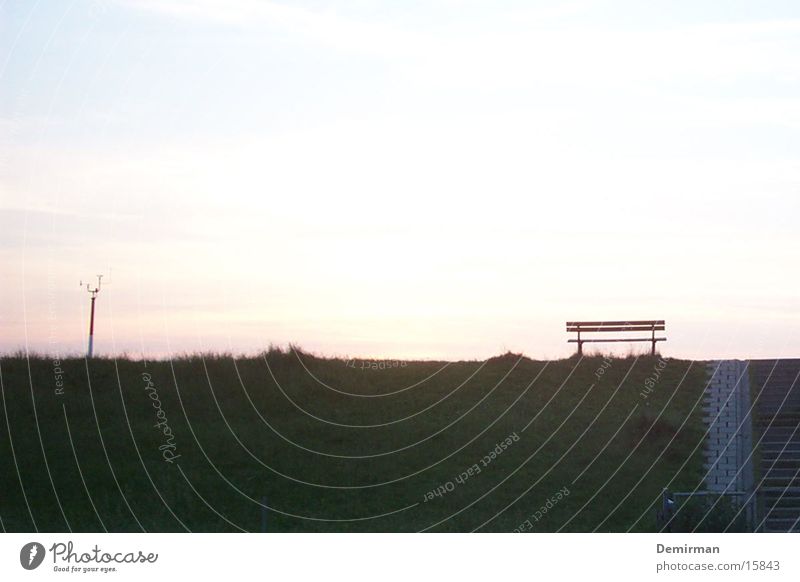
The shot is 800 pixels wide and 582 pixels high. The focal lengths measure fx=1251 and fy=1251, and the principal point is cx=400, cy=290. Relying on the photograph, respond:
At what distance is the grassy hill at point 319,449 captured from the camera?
873 centimetres

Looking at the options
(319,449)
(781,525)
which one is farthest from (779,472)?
(319,449)

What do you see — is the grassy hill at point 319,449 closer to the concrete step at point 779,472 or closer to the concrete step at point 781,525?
the concrete step at point 779,472

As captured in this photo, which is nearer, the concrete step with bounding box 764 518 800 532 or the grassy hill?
the concrete step with bounding box 764 518 800 532

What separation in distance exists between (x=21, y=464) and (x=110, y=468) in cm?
59

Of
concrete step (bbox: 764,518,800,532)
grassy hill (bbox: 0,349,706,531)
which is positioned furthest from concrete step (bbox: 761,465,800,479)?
grassy hill (bbox: 0,349,706,531)

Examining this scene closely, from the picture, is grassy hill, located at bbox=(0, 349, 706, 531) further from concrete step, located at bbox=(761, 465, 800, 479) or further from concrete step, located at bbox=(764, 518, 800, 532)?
concrete step, located at bbox=(764, 518, 800, 532)

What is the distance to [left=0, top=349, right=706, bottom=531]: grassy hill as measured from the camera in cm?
873

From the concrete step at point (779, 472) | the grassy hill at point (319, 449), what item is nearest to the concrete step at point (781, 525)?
the concrete step at point (779, 472)

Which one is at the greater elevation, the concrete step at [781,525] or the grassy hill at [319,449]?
the grassy hill at [319,449]

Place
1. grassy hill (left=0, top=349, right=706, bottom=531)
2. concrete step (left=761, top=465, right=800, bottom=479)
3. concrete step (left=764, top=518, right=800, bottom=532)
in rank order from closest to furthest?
concrete step (left=764, top=518, right=800, bottom=532), concrete step (left=761, top=465, right=800, bottom=479), grassy hill (left=0, top=349, right=706, bottom=531)

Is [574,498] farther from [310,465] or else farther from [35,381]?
[35,381]

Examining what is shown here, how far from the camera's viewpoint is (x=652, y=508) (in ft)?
31.0

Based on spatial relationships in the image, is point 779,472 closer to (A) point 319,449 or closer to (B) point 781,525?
(B) point 781,525

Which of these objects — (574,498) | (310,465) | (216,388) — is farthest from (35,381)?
(574,498)
